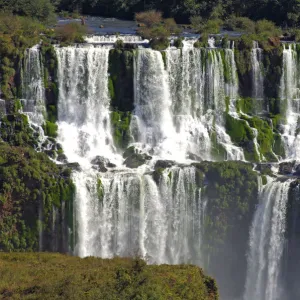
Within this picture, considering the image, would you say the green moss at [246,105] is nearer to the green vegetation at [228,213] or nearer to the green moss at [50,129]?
the green vegetation at [228,213]

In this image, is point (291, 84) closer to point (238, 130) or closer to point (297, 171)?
point (238, 130)

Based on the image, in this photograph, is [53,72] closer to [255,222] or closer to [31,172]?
[31,172]

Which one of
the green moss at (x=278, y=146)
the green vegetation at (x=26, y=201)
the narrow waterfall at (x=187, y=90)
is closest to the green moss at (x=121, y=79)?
the narrow waterfall at (x=187, y=90)

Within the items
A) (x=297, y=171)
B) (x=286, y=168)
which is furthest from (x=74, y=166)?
(x=297, y=171)

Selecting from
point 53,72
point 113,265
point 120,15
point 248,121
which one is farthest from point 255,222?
point 120,15

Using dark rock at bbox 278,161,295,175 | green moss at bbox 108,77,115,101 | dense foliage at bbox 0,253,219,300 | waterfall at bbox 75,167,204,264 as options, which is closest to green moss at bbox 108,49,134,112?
green moss at bbox 108,77,115,101

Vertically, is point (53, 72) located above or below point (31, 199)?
above
